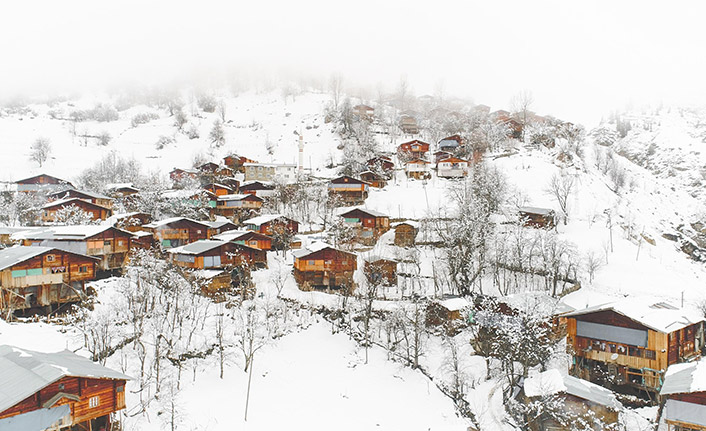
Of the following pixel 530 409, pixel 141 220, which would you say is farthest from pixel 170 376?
pixel 141 220

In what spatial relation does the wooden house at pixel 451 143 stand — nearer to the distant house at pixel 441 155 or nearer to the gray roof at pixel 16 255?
the distant house at pixel 441 155

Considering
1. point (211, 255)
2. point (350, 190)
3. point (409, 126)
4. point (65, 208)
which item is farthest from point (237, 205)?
point (409, 126)

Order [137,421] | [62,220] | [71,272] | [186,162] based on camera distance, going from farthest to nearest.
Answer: [186,162], [62,220], [71,272], [137,421]

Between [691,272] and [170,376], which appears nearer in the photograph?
[170,376]

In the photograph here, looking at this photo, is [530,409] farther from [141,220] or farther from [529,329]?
[141,220]

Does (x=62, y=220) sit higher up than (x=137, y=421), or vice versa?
(x=62, y=220)

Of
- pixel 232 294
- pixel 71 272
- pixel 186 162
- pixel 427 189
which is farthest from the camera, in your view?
pixel 186 162
